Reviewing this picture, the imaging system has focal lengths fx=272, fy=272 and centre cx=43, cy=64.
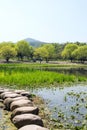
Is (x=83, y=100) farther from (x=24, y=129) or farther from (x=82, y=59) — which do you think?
(x=82, y=59)

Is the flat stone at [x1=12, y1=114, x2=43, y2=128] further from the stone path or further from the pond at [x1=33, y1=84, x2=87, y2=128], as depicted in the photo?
the pond at [x1=33, y1=84, x2=87, y2=128]

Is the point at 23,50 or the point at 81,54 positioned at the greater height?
the point at 23,50

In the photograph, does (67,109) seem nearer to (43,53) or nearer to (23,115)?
(23,115)

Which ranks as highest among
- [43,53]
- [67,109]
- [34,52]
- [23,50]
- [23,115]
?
[23,50]

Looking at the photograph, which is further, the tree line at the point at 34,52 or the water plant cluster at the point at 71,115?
the tree line at the point at 34,52

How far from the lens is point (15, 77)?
34.3 m

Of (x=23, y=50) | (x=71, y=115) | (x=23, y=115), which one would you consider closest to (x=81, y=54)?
(x=23, y=50)

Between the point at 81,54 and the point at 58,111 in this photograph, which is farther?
the point at 81,54

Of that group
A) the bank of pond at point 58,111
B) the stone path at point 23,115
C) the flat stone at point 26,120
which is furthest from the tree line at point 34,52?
the flat stone at point 26,120

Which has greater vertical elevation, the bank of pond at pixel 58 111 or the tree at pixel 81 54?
the tree at pixel 81 54

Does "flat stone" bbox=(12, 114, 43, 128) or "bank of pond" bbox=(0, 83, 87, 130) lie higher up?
"flat stone" bbox=(12, 114, 43, 128)

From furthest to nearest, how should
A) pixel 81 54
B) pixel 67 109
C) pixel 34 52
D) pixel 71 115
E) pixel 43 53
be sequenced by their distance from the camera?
pixel 34 52, pixel 43 53, pixel 81 54, pixel 67 109, pixel 71 115

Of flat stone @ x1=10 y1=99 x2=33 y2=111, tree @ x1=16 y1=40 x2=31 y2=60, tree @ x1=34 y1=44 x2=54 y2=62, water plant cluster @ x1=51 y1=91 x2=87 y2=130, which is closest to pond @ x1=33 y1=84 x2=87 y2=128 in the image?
water plant cluster @ x1=51 y1=91 x2=87 y2=130

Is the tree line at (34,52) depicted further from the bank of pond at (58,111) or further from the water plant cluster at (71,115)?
the water plant cluster at (71,115)
